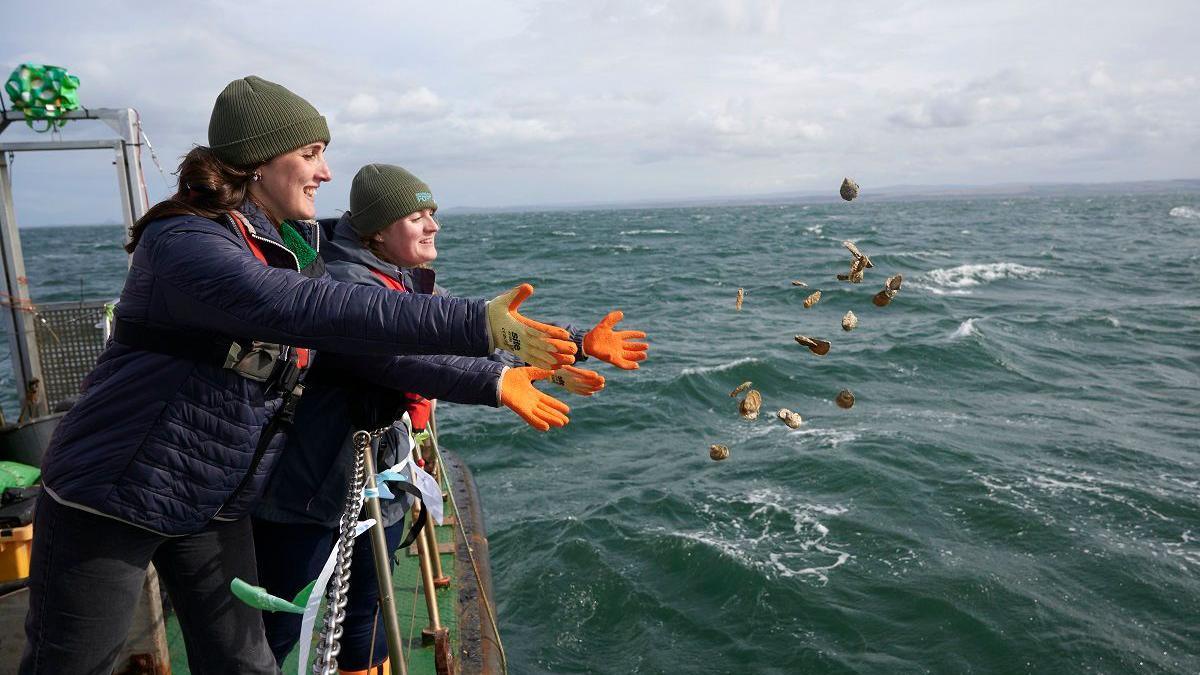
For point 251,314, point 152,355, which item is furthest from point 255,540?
point 251,314

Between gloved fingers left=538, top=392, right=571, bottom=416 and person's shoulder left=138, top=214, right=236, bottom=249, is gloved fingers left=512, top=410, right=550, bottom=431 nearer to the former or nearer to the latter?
gloved fingers left=538, top=392, right=571, bottom=416

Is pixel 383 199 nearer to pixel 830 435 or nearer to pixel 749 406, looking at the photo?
pixel 749 406

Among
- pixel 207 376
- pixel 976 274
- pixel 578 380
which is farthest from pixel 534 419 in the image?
pixel 976 274

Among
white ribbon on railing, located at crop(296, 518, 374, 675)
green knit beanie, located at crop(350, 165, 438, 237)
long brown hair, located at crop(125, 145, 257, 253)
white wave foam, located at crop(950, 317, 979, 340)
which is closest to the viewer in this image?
long brown hair, located at crop(125, 145, 257, 253)

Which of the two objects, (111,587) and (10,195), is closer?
(111,587)

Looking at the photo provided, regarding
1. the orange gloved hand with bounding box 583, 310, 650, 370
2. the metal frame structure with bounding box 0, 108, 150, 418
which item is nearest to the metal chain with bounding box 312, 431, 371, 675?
the orange gloved hand with bounding box 583, 310, 650, 370

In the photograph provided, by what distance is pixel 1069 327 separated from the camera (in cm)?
1781

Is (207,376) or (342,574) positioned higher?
(207,376)

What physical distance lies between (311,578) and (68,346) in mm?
4714

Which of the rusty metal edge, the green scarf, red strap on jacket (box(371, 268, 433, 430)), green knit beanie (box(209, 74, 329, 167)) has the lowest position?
the rusty metal edge

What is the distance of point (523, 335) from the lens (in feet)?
5.68

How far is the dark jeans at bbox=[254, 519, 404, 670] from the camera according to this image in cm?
235

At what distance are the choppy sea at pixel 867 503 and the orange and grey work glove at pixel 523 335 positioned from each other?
182 inches

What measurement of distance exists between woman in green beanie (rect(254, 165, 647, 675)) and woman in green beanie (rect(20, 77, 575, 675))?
0.60 ft
